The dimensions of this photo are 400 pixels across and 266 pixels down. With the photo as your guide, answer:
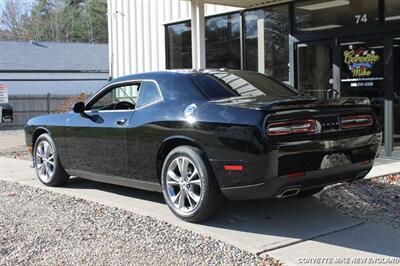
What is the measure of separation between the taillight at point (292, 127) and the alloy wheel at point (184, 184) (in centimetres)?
95

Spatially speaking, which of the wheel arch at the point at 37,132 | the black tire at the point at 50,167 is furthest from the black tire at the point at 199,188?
the wheel arch at the point at 37,132

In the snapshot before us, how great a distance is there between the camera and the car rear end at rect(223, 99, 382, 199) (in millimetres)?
5012

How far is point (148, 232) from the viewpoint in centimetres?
545

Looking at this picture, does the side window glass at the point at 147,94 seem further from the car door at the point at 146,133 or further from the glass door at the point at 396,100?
the glass door at the point at 396,100

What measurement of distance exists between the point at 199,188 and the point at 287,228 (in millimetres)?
983

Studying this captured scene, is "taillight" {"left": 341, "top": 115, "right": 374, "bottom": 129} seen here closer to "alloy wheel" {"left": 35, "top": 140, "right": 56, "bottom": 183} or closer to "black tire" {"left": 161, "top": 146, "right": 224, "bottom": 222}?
"black tire" {"left": 161, "top": 146, "right": 224, "bottom": 222}

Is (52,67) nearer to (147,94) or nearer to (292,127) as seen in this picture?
(147,94)

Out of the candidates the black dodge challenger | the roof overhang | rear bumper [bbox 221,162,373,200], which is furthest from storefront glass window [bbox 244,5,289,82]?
rear bumper [bbox 221,162,373,200]

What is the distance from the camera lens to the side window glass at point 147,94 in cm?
627

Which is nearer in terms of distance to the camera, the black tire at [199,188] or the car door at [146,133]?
the black tire at [199,188]

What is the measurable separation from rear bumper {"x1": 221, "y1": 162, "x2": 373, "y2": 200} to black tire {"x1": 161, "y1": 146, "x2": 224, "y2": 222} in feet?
0.52

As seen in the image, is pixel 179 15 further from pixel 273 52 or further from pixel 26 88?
pixel 26 88

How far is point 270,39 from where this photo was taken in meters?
12.2

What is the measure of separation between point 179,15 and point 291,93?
27.1ft
